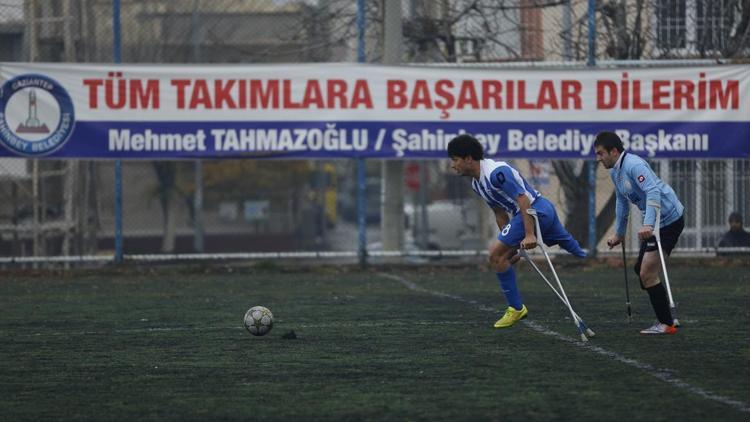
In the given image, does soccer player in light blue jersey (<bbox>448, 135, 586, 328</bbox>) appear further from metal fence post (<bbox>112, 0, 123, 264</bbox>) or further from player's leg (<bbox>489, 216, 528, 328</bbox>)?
metal fence post (<bbox>112, 0, 123, 264</bbox>)

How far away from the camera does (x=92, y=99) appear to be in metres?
16.9

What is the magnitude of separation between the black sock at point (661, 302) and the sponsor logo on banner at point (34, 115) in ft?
31.2

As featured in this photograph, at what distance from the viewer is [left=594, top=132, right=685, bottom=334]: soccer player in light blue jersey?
9.83 meters

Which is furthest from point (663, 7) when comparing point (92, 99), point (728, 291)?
point (92, 99)

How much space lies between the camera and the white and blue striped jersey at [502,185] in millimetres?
10164

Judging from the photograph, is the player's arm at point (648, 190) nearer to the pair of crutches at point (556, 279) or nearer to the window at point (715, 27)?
the pair of crutches at point (556, 279)

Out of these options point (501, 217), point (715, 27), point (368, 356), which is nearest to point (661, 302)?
point (501, 217)

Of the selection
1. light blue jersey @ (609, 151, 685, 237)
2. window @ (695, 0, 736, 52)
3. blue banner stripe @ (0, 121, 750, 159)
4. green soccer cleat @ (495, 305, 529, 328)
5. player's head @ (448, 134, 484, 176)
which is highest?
window @ (695, 0, 736, 52)

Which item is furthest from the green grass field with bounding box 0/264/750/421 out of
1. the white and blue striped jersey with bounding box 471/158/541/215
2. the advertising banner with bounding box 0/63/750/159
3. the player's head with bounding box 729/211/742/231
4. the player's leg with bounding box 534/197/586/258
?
the player's head with bounding box 729/211/742/231

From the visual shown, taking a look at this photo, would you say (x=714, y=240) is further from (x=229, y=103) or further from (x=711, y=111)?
(x=229, y=103)

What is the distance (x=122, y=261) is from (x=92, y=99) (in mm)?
2234

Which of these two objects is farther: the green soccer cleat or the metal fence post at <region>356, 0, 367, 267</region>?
the metal fence post at <region>356, 0, 367, 267</region>

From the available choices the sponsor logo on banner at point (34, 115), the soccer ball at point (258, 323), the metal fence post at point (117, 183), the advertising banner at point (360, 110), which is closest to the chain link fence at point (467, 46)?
the advertising banner at point (360, 110)

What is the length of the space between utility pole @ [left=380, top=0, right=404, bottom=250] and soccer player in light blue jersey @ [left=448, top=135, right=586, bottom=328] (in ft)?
23.4
